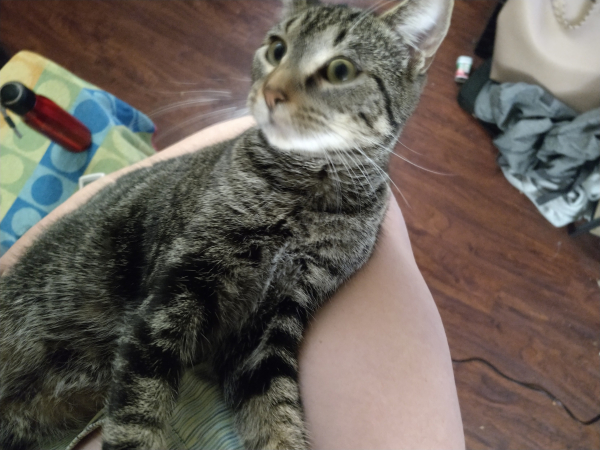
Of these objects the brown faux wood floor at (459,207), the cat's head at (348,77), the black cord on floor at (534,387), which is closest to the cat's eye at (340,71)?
the cat's head at (348,77)

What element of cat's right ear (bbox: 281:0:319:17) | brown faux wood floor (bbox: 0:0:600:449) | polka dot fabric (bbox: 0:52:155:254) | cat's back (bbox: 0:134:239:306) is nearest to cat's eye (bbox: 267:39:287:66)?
cat's right ear (bbox: 281:0:319:17)

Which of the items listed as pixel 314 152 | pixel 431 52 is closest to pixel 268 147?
pixel 314 152

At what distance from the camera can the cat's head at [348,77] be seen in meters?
0.76

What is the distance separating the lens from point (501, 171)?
2016mm

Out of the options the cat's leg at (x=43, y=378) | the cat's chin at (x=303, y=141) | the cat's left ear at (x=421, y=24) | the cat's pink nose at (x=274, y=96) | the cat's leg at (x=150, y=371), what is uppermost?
the cat's left ear at (x=421, y=24)

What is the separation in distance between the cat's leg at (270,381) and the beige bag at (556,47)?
178 centimetres

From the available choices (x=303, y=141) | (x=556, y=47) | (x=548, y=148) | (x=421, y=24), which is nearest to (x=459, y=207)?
(x=548, y=148)

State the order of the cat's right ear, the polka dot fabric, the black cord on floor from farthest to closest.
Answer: the black cord on floor → the polka dot fabric → the cat's right ear

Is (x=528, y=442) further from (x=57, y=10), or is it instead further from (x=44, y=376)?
(x=57, y=10)

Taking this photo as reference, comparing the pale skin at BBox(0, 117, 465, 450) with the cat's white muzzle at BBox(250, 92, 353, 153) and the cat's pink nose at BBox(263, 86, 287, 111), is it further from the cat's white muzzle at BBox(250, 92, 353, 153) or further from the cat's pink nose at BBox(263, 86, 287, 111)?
the cat's pink nose at BBox(263, 86, 287, 111)

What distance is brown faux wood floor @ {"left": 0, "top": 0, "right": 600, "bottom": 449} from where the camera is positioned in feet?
5.30

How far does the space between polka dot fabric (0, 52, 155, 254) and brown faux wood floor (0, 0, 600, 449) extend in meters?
0.48

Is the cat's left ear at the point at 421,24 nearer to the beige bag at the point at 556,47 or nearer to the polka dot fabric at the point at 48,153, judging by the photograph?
the polka dot fabric at the point at 48,153

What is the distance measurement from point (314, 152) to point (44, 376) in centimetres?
78
